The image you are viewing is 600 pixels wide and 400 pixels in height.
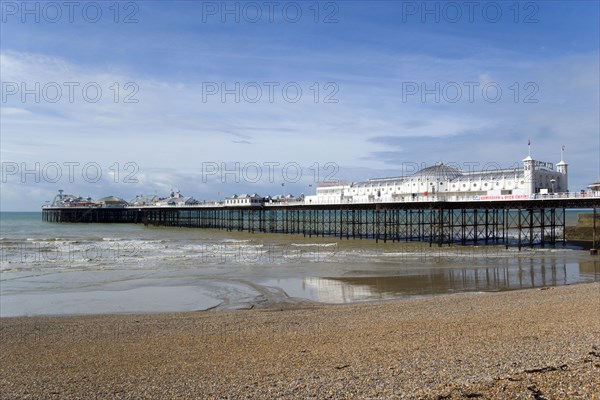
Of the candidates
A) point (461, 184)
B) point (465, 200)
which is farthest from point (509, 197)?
point (461, 184)

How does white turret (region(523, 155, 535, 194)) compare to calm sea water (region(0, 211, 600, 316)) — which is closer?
calm sea water (region(0, 211, 600, 316))

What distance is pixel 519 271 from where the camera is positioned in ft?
75.1

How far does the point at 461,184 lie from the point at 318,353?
123 ft

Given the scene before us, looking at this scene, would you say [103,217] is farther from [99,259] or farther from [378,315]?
[378,315]

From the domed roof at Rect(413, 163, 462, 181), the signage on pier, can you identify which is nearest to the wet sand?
the signage on pier

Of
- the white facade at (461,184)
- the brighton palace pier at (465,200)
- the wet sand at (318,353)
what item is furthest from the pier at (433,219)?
the wet sand at (318,353)

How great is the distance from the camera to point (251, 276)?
22.0 m

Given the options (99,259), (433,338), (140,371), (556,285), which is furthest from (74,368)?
(99,259)

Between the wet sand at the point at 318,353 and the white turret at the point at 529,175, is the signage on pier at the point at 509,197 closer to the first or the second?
the white turret at the point at 529,175

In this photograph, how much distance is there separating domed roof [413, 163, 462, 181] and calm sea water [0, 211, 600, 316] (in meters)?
15.0

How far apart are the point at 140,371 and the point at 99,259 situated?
23.0 meters

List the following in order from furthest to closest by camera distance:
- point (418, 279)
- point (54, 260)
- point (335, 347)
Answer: point (54, 260) → point (418, 279) → point (335, 347)

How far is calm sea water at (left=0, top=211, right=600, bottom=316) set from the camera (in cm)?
1631

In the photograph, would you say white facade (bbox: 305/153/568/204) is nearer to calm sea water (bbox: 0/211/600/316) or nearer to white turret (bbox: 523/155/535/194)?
white turret (bbox: 523/155/535/194)
